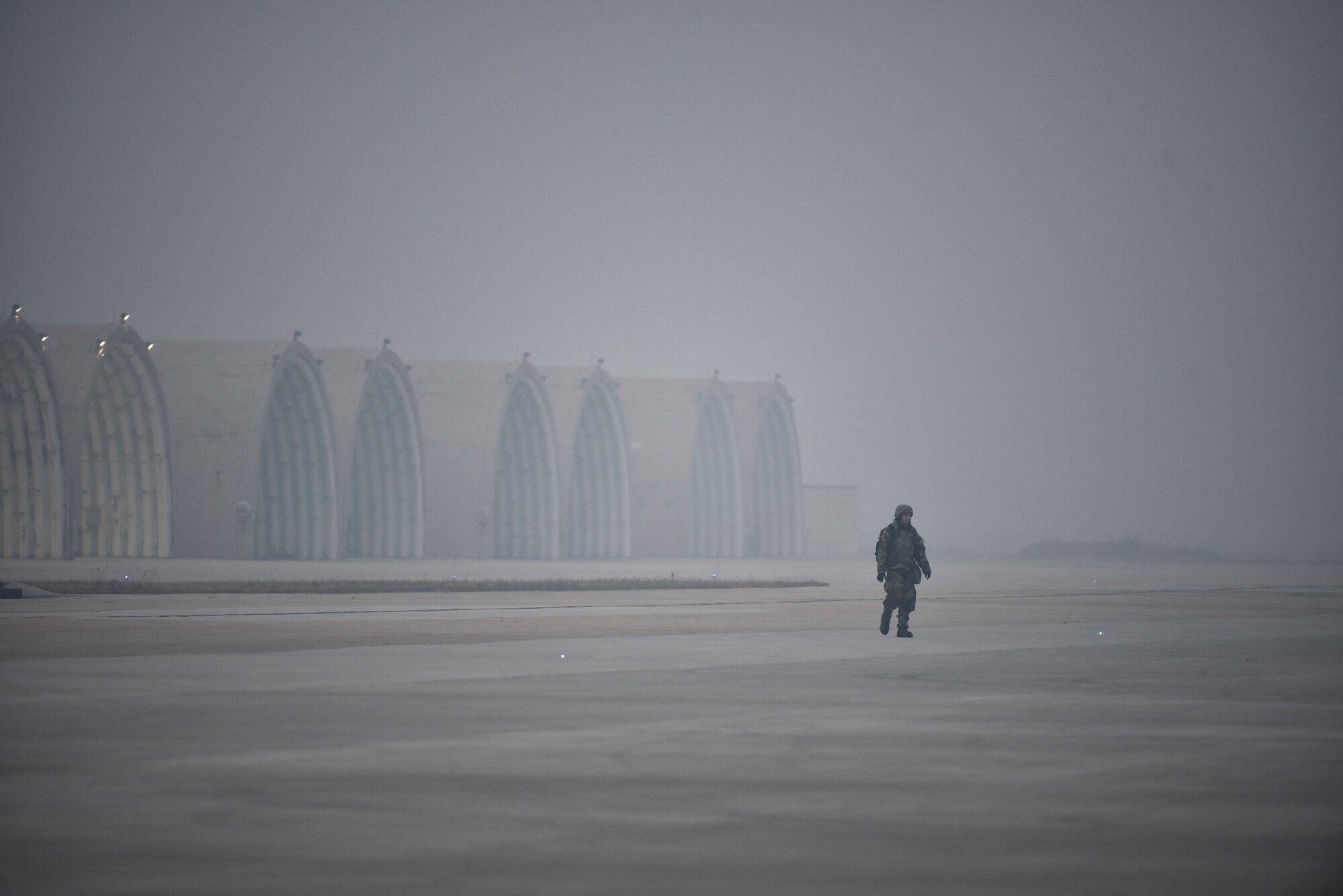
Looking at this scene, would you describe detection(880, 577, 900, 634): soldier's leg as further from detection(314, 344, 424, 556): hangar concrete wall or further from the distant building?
detection(314, 344, 424, 556): hangar concrete wall

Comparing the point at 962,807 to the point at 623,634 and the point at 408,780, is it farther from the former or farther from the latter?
the point at 623,634

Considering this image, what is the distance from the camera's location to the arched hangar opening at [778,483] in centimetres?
10050

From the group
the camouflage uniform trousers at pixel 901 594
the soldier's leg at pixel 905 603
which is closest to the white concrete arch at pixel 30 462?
the camouflage uniform trousers at pixel 901 594

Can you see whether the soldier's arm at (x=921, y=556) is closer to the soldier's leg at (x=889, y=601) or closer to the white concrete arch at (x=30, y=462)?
the soldier's leg at (x=889, y=601)

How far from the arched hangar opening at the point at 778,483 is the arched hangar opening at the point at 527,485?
64.3 feet

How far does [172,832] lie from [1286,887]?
4.36 m

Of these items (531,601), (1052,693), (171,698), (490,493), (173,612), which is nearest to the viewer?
(171,698)

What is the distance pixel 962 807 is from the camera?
7.71 metres

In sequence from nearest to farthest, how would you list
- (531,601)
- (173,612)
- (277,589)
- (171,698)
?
(171,698), (173,612), (531,601), (277,589)

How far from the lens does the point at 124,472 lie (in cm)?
6412

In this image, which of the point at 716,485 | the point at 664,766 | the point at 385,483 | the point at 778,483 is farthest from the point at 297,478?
the point at 664,766

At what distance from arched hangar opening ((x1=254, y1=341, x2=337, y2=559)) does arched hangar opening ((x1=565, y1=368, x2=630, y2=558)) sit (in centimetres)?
2046

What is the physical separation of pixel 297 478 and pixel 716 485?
32333 mm

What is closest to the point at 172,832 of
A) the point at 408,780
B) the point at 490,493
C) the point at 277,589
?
the point at 408,780
